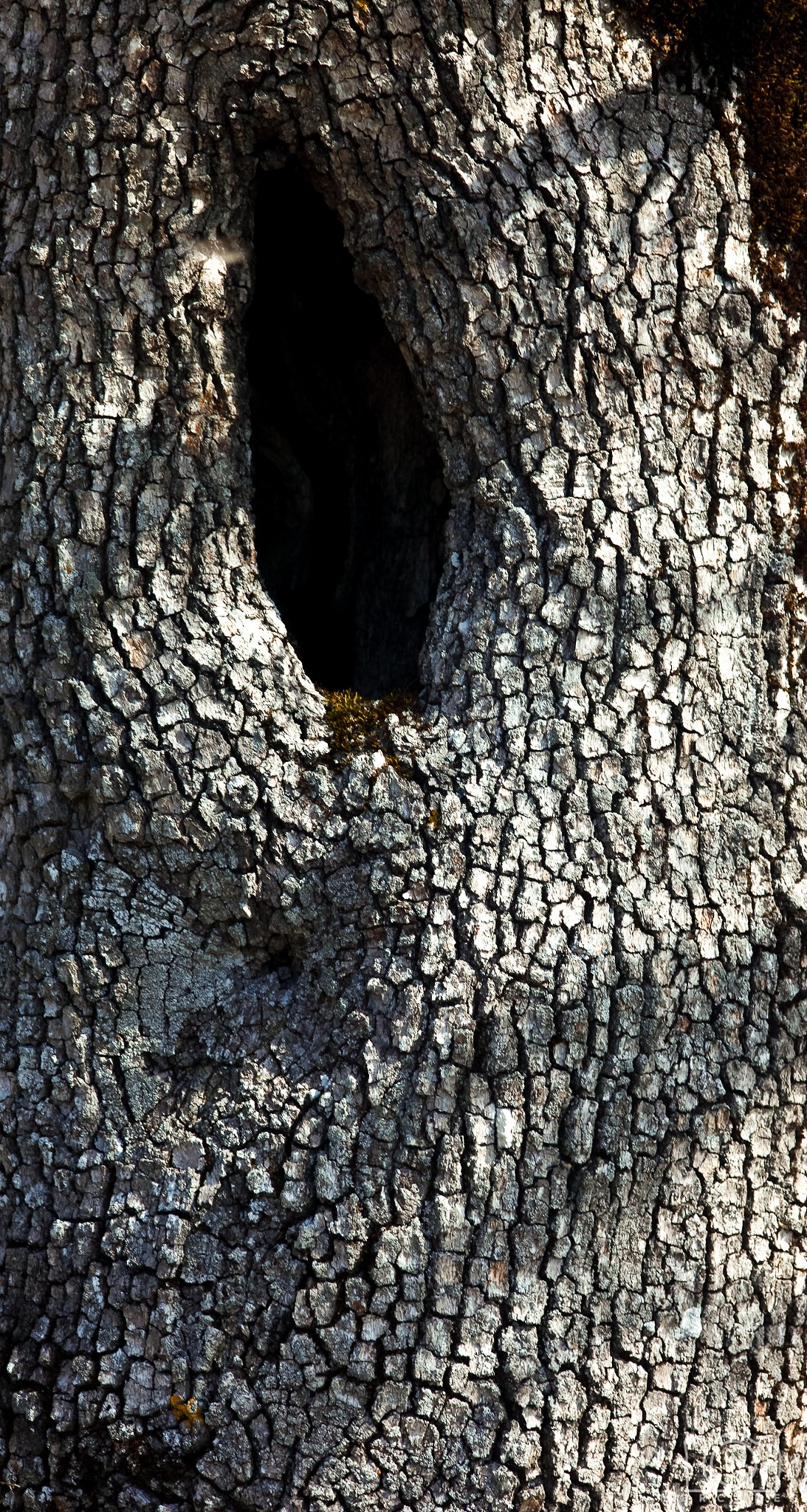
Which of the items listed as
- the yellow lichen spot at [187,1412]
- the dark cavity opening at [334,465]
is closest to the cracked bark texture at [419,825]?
the yellow lichen spot at [187,1412]

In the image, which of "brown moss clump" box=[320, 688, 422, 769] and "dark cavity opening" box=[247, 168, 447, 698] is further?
"dark cavity opening" box=[247, 168, 447, 698]

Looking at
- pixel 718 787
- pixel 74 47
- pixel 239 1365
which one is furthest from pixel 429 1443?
pixel 74 47

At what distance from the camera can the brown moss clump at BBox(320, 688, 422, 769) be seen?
6.54ft

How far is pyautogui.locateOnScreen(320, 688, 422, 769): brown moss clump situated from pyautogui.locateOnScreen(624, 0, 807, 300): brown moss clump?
114 cm

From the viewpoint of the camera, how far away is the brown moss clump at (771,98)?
203cm

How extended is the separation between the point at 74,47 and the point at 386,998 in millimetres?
1862

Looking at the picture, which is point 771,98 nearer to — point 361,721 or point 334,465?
point 334,465

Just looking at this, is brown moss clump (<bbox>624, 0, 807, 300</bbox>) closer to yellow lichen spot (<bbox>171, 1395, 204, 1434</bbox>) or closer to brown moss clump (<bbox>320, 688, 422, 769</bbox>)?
brown moss clump (<bbox>320, 688, 422, 769</bbox>)

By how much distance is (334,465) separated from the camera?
2.59m

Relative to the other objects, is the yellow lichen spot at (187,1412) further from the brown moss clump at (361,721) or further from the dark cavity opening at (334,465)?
the dark cavity opening at (334,465)

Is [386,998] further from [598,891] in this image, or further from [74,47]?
[74,47]

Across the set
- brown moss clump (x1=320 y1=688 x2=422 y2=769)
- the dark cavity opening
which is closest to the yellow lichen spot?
brown moss clump (x1=320 y1=688 x2=422 y2=769)

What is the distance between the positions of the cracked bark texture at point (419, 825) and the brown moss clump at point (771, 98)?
78mm

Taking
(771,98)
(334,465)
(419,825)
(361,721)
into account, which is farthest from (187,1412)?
(771,98)
